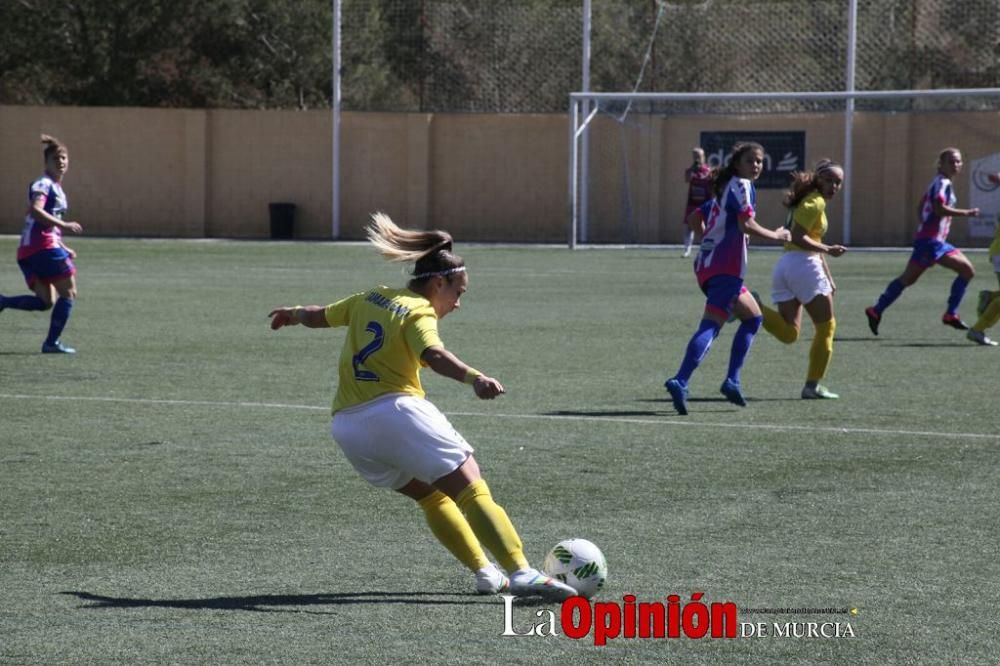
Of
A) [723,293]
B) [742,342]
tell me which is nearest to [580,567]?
[723,293]

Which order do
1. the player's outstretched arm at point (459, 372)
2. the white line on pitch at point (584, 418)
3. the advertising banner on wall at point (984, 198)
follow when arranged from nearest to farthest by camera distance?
the player's outstretched arm at point (459, 372)
the white line on pitch at point (584, 418)
the advertising banner on wall at point (984, 198)

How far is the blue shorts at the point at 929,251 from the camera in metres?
17.7

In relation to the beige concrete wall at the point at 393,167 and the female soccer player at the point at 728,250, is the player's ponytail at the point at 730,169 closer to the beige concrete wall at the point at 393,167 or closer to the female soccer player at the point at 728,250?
the female soccer player at the point at 728,250

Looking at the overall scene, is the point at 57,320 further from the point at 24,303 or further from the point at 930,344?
the point at 930,344

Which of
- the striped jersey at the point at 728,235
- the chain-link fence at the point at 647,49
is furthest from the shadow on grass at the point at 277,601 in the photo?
the chain-link fence at the point at 647,49

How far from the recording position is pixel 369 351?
633 centimetres

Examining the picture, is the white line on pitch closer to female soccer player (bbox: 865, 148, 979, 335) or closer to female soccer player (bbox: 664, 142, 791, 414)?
female soccer player (bbox: 664, 142, 791, 414)

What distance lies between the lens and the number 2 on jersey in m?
6.32

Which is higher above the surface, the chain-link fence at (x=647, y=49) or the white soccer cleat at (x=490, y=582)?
the chain-link fence at (x=647, y=49)

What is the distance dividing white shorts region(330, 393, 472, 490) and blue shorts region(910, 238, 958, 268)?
1236cm

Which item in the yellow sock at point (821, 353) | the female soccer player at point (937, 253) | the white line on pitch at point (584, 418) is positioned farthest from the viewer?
the female soccer player at point (937, 253)

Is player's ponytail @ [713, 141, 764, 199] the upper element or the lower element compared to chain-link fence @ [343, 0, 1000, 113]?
lower

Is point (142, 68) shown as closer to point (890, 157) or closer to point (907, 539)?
point (890, 157)

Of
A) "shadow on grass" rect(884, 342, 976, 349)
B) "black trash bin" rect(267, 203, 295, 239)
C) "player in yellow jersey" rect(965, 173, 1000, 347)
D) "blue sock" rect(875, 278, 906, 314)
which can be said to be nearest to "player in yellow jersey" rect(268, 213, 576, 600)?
"shadow on grass" rect(884, 342, 976, 349)
